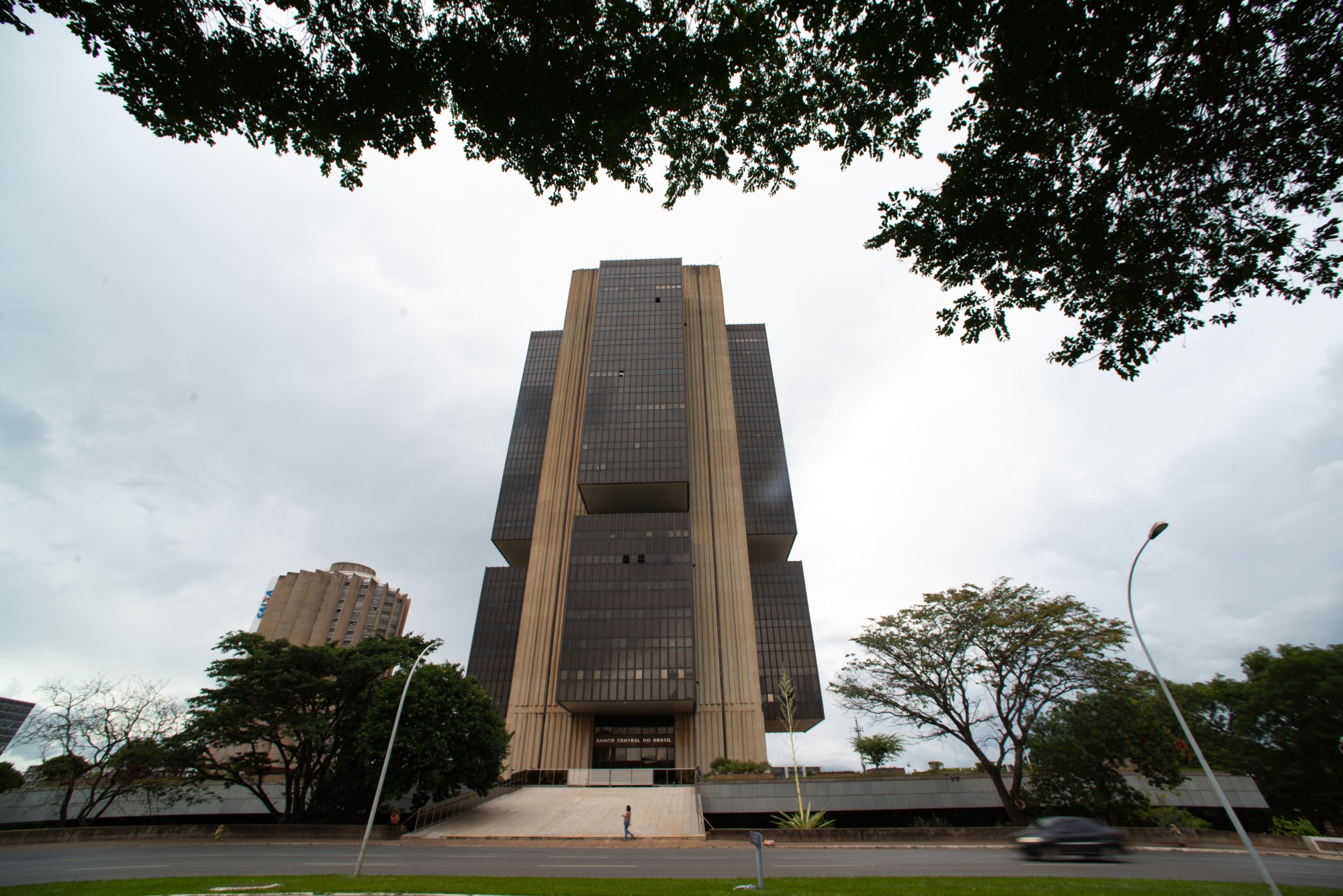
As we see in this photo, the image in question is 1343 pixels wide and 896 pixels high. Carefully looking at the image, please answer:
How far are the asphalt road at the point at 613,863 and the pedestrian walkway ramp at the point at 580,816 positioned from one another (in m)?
3.89

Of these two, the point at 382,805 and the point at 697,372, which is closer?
the point at 382,805

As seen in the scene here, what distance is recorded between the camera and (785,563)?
90.8m

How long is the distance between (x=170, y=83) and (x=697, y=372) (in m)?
83.0

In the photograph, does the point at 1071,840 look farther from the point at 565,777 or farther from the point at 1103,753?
the point at 565,777

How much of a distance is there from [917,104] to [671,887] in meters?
16.6

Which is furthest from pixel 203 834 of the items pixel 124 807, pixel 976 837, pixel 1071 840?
pixel 1071 840

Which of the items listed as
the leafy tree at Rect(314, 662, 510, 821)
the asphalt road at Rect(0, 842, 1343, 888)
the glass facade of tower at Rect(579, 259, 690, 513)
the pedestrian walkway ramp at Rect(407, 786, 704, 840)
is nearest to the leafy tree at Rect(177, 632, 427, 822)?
the leafy tree at Rect(314, 662, 510, 821)

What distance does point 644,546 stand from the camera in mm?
68750

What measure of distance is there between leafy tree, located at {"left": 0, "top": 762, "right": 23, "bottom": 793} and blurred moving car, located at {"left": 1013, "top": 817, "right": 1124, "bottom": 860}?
60941mm

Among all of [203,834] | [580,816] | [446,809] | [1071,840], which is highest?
[446,809]

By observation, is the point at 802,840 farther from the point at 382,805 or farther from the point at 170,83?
the point at 170,83

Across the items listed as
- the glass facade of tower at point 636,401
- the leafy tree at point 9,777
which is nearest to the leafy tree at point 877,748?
the glass facade of tower at point 636,401

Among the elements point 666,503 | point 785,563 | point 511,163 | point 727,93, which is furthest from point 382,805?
point 785,563

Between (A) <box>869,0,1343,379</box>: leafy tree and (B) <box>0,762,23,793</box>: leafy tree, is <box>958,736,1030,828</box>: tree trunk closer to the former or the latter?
(A) <box>869,0,1343,379</box>: leafy tree
